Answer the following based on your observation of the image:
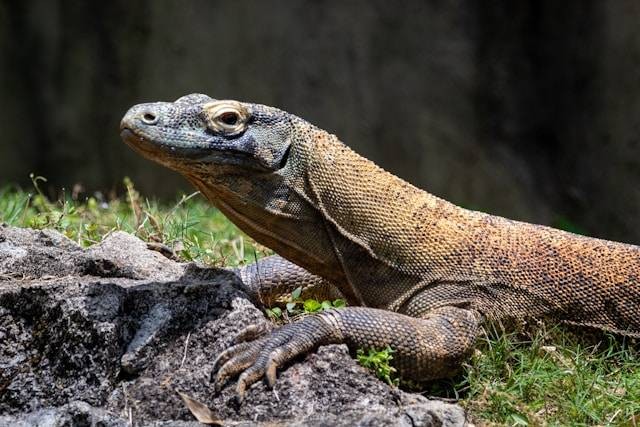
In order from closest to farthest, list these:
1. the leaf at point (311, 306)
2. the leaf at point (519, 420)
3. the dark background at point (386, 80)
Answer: the leaf at point (519, 420), the leaf at point (311, 306), the dark background at point (386, 80)

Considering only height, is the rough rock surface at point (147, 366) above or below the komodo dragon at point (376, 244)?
below

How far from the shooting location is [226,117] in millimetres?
4492

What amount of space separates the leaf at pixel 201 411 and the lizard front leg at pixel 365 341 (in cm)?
11

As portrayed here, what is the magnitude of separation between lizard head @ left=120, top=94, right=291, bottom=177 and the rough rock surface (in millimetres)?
548

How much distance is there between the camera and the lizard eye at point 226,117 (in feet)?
14.7

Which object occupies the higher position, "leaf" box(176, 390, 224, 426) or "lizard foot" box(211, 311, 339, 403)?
"lizard foot" box(211, 311, 339, 403)

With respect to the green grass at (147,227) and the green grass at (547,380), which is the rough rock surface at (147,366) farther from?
the green grass at (147,227)

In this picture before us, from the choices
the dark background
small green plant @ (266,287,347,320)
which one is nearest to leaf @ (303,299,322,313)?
small green plant @ (266,287,347,320)

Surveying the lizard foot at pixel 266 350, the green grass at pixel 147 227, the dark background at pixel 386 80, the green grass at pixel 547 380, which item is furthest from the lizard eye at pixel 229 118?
the dark background at pixel 386 80

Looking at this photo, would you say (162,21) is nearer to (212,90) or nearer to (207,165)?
(212,90)

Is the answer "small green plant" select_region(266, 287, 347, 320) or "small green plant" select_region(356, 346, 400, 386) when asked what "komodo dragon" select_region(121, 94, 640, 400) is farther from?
"small green plant" select_region(266, 287, 347, 320)

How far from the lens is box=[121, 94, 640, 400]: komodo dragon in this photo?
434 centimetres

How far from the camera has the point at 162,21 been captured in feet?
42.4

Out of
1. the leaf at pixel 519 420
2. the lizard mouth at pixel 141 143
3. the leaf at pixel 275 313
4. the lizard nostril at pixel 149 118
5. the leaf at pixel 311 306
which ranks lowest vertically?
the leaf at pixel 275 313
